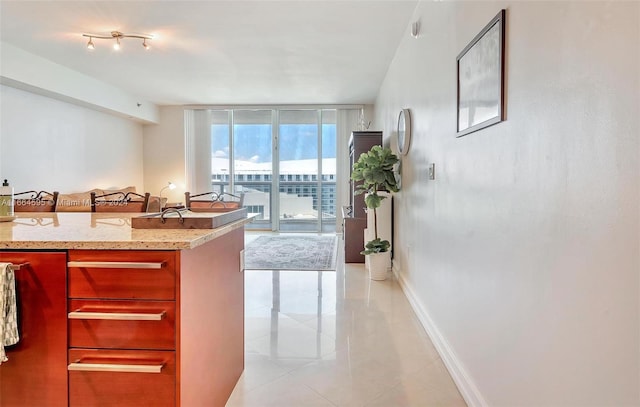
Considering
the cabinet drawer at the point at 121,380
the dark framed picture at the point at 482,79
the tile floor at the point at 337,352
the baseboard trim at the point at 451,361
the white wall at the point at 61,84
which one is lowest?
→ the tile floor at the point at 337,352

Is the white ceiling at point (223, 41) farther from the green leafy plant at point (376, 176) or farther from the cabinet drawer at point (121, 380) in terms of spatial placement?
the cabinet drawer at point (121, 380)

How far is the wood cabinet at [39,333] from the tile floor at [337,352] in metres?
0.80

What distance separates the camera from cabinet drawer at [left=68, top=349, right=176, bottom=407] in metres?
1.29

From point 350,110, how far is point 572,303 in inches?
286

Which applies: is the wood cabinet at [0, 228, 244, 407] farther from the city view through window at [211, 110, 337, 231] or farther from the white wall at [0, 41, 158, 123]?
the city view through window at [211, 110, 337, 231]

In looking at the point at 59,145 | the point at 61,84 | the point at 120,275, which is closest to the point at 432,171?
the point at 120,275

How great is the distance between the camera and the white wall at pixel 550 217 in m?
0.87

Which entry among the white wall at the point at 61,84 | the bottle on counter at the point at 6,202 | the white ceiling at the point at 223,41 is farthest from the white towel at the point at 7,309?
the white wall at the point at 61,84

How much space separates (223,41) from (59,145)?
3220mm

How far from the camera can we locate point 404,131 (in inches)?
147

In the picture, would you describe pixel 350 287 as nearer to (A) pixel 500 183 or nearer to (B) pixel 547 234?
(A) pixel 500 183

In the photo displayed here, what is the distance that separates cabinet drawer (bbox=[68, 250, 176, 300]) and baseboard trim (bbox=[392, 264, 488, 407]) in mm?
1419

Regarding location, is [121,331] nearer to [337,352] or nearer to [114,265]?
[114,265]

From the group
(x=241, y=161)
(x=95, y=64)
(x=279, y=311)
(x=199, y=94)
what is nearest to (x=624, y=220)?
(x=279, y=311)
